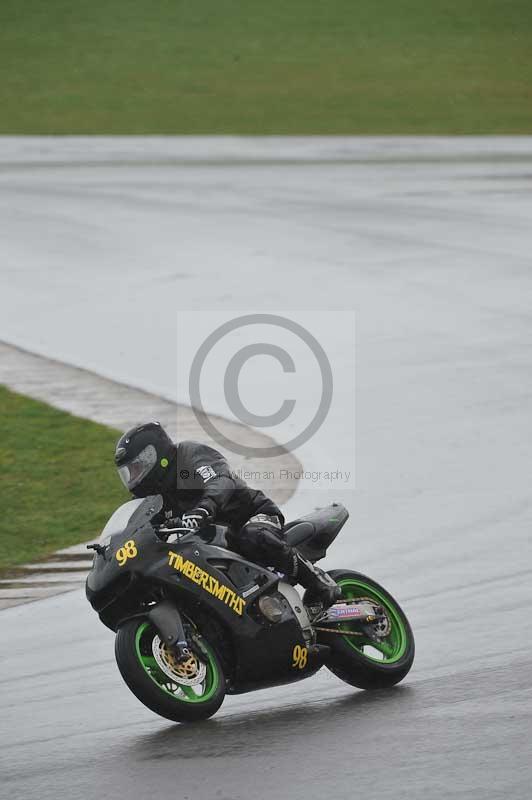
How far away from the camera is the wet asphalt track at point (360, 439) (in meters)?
6.89

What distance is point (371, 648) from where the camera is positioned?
27.6 ft

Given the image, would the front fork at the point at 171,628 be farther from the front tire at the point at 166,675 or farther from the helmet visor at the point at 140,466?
the helmet visor at the point at 140,466

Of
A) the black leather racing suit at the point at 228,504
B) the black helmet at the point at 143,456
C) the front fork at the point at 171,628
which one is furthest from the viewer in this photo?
the black leather racing suit at the point at 228,504

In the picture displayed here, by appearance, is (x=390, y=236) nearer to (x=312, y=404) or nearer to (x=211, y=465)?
(x=312, y=404)

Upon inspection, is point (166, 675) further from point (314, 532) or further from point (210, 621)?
point (314, 532)

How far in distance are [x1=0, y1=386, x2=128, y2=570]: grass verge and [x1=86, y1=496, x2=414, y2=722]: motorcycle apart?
3653mm

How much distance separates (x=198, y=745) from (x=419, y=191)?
78.9 ft

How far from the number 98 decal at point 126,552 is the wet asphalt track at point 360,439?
903 millimetres

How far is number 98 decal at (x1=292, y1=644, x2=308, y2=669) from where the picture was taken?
7.81 meters
